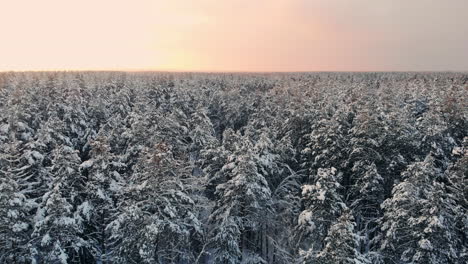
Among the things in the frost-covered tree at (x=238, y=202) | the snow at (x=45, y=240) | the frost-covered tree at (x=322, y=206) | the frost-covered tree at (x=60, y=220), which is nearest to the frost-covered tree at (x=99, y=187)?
the frost-covered tree at (x=60, y=220)

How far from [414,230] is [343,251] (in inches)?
248

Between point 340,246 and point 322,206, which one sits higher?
point 340,246

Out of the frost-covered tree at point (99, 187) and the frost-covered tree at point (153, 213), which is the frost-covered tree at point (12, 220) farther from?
the frost-covered tree at point (153, 213)

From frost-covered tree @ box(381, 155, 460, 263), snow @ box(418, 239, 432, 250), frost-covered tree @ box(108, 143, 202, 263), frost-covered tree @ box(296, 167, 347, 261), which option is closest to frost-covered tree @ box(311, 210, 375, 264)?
snow @ box(418, 239, 432, 250)

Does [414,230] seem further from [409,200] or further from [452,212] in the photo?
[452,212]

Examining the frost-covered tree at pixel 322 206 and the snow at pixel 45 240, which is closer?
the snow at pixel 45 240

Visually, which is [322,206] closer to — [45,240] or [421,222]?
[421,222]

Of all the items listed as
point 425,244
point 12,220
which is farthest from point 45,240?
point 425,244

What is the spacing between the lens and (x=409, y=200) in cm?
2050

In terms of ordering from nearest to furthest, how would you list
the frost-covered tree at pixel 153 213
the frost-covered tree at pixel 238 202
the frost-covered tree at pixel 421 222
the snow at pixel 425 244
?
the snow at pixel 425 244 < the frost-covered tree at pixel 421 222 < the frost-covered tree at pixel 153 213 < the frost-covered tree at pixel 238 202

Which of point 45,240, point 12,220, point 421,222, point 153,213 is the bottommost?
point 45,240

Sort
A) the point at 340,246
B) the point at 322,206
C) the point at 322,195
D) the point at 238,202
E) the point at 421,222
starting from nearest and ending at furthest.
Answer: the point at 340,246, the point at 421,222, the point at 322,195, the point at 322,206, the point at 238,202

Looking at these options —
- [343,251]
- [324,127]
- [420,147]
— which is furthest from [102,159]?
[420,147]

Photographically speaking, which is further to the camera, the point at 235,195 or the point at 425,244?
the point at 235,195
